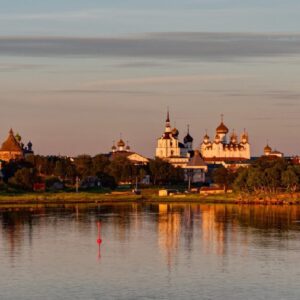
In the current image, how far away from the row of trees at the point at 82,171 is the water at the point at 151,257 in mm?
44813

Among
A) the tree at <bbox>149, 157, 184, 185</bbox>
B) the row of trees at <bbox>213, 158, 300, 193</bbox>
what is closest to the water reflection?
the row of trees at <bbox>213, 158, 300, 193</bbox>

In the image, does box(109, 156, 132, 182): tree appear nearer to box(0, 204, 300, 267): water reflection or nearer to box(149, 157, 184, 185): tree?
box(149, 157, 184, 185): tree

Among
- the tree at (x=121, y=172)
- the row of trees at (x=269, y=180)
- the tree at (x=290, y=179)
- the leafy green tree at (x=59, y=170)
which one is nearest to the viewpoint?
the tree at (x=290, y=179)

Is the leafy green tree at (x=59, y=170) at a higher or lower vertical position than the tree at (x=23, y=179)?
higher

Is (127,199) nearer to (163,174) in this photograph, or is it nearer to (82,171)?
(82,171)

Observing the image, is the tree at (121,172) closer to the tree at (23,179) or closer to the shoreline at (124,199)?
the tree at (23,179)

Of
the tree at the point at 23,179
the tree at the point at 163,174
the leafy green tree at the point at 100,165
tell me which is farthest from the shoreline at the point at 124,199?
the tree at the point at 163,174

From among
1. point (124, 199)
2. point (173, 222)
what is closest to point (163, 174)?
point (124, 199)

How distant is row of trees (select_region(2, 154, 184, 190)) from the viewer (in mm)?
148000

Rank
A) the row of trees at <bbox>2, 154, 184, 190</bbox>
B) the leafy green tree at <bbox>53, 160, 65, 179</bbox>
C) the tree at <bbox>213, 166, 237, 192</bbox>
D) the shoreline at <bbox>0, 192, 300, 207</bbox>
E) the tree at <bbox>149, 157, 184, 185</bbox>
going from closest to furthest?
1. the shoreline at <bbox>0, 192, 300, 207</bbox>
2. the row of trees at <bbox>2, 154, 184, 190</bbox>
3. the tree at <bbox>213, 166, 237, 192</bbox>
4. the leafy green tree at <bbox>53, 160, 65, 179</bbox>
5. the tree at <bbox>149, 157, 184, 185</bbox>

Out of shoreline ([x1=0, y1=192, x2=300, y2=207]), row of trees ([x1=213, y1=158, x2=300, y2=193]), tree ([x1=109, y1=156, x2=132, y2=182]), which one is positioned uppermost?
tree ([x1=109, y1=156, x2=132, y2=182])

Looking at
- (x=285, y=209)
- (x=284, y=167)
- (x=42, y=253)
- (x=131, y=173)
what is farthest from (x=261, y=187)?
(x=42, y=253)

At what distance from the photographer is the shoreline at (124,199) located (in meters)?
130

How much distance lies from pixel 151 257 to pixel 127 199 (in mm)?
72553
